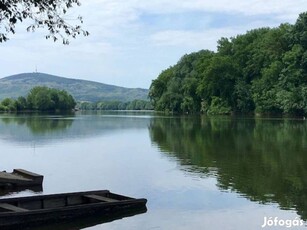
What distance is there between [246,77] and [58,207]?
10668 cm

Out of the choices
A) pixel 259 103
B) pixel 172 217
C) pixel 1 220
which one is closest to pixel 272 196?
pixel 172 217

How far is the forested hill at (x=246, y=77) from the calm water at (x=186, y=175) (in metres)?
56.1

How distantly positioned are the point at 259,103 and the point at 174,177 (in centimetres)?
8896

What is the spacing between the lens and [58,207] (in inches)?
636

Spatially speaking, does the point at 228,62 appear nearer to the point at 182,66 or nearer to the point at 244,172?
the point at 182,66

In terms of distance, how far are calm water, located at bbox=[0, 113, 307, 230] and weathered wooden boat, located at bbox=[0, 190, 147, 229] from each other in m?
0.69

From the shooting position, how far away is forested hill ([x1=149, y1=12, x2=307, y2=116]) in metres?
98.0

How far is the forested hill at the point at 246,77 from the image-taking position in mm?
98000

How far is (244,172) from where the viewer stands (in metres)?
25.7

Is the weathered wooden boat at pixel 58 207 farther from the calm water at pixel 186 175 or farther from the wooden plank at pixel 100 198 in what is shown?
the calm water at pixel 186 175

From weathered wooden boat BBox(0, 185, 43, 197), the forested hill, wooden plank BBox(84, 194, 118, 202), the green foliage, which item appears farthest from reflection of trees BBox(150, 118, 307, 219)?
the green foliage

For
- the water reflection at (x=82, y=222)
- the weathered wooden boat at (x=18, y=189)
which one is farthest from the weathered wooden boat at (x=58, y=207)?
the weathered wooden boat at (x=18, y=189)

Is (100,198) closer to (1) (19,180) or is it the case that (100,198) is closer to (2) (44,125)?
(1) (19,180)

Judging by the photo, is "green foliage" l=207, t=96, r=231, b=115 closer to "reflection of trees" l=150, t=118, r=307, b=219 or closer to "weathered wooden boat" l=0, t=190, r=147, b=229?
"reflection of trees" l=150, t=118, r=307, b=219
